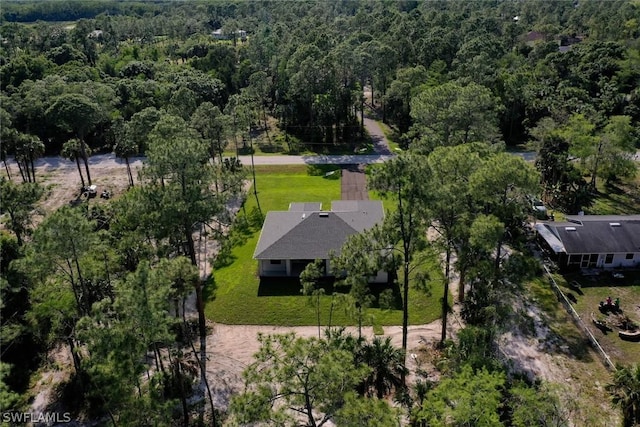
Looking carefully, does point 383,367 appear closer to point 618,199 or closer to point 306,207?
point 306,207

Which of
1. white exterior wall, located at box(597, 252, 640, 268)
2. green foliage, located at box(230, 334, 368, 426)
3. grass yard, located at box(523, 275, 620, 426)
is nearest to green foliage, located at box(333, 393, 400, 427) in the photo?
green foliage, located at box(230, 334, 368, 426)

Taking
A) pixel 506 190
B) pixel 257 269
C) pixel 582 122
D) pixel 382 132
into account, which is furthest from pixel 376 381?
pixel 382 132

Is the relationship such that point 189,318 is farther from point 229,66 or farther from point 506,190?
point 229,66

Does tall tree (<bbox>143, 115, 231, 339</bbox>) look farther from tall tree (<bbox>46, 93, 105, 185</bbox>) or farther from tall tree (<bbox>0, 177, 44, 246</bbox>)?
Answer: tall tree (<bbox>46, 93, 105, 185</bbox>)

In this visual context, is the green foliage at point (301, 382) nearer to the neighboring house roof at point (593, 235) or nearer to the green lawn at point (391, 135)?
the neighboring house roof at point (593, 235)

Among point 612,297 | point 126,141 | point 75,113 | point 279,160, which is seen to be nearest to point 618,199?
point 612,297

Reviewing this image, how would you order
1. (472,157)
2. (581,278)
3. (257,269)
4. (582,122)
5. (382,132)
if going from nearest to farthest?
(472,157) → (581,278) → (257,269) → (582,122) → (382,132)
